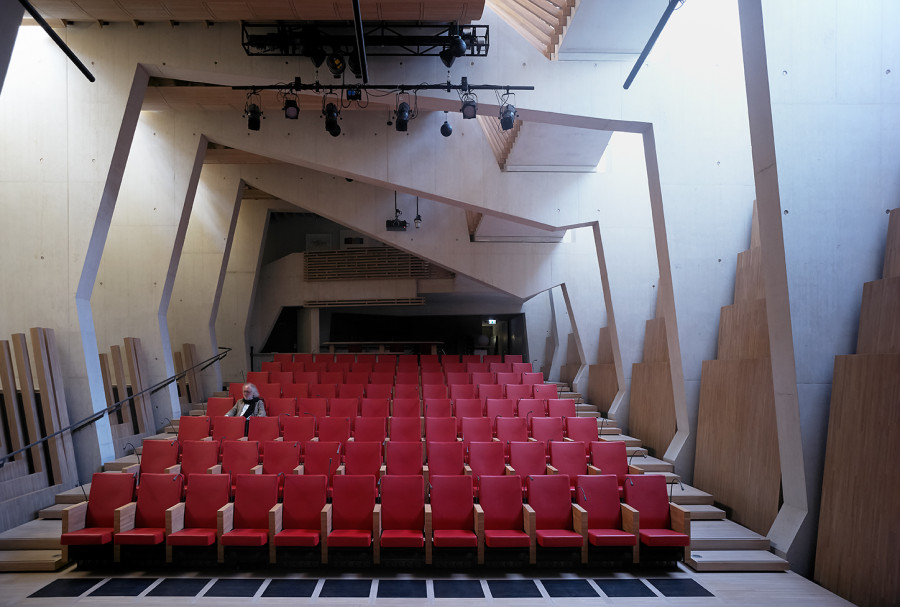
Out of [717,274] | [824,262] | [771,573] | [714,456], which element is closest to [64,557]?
[771,573]

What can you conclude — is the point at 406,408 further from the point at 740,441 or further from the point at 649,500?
the point at 740,441

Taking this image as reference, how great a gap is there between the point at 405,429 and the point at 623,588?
9.92ft

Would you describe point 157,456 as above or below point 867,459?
below

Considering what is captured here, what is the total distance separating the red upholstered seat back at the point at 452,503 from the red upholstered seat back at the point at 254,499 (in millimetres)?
1306

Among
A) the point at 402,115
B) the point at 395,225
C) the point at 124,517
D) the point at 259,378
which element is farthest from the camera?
the point at 395,225

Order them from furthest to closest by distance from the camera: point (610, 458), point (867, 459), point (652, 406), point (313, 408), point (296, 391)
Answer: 1. point (296, 391)
2. point (652, 406)
3. point (313, 408)
4. point (610, 458)
5. point (867, 459)

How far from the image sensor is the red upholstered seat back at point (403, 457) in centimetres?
570

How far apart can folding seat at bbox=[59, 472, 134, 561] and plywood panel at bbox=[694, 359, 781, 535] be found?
540 centimetres

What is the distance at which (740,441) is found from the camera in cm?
580

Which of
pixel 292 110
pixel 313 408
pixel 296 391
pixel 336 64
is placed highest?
pixel 336 64

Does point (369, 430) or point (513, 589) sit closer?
point (513, 589)

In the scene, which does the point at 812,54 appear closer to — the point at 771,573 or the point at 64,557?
the point at 771,573

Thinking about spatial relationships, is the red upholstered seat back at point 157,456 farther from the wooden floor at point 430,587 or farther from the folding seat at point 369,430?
the folding seat at point 369,430

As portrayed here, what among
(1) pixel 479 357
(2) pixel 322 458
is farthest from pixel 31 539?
(1) pixel 479 357
